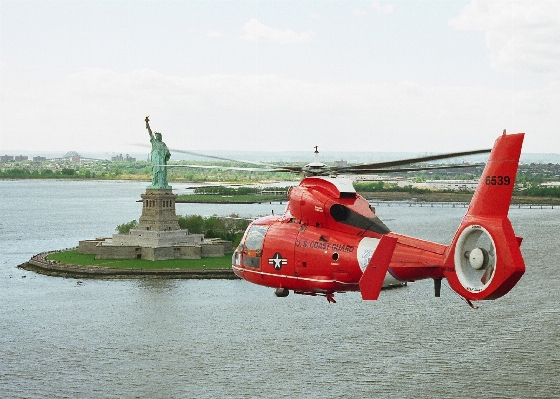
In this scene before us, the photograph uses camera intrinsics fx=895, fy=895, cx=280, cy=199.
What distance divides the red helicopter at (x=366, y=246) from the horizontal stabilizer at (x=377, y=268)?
0.06ft

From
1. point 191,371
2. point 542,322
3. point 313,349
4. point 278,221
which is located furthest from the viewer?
point 542,322

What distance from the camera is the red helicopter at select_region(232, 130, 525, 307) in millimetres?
15258

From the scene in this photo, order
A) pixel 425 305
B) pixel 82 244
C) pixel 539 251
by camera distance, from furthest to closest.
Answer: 1. pixel 539 251
2. pixel 82 244
3. pixel 425 305

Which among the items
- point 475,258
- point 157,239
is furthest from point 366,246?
point 157,239

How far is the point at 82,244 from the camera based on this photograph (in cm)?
6612

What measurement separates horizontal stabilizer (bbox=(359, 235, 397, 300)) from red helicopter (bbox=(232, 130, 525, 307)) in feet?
0.06

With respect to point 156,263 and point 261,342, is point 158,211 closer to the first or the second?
point 156,263

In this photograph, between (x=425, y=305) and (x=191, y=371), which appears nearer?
(x=191, y=371)

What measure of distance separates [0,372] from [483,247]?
28.1m

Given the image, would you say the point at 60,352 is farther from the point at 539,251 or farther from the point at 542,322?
the point at 539,251

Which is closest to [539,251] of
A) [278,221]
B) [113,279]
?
[113,279]

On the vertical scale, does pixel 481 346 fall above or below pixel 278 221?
below

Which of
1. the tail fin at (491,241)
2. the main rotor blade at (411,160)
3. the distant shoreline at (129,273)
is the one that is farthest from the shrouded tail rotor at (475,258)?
the distant shoreline at (129,273)

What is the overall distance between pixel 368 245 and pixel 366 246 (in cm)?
4
